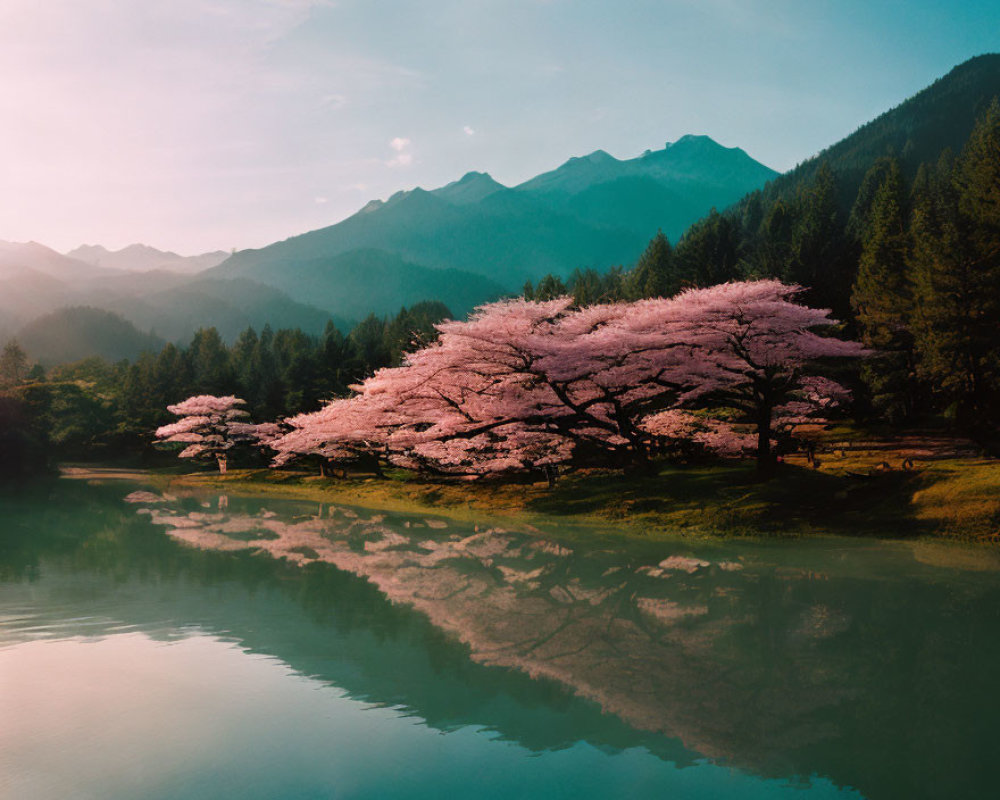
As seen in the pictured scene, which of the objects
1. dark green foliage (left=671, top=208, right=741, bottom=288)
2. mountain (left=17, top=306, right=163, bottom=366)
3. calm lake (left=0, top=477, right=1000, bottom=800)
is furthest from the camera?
mountain (left=17, top=306, right=163, bottom=366)

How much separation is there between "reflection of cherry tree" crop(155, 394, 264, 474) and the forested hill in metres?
98.1

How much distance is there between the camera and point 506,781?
5.81 meters

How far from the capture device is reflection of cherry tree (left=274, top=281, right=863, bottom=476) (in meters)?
21.2

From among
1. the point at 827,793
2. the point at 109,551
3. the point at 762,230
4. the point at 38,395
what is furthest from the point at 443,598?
the point at 762,230

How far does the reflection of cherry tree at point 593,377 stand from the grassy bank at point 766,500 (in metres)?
1.85

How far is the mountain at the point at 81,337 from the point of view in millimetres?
166125

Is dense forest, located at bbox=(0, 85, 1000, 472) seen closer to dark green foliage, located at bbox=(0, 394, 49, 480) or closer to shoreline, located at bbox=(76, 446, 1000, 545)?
dark green foliage, located at bbox=(0, 394, 49, 480)

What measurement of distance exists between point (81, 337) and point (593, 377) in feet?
640

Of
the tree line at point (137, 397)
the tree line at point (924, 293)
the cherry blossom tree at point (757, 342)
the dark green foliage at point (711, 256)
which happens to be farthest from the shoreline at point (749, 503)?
the dark green foliage at point (711, 256)

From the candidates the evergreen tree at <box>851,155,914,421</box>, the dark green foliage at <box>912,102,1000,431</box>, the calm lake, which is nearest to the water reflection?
the calm lake

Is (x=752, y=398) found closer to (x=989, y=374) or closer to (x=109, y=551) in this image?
(x=989, y=374)

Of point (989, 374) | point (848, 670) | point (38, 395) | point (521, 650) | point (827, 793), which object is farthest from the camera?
point (38, 395)

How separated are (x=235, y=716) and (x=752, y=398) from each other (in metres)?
21.2

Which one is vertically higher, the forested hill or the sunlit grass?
the forested hill
